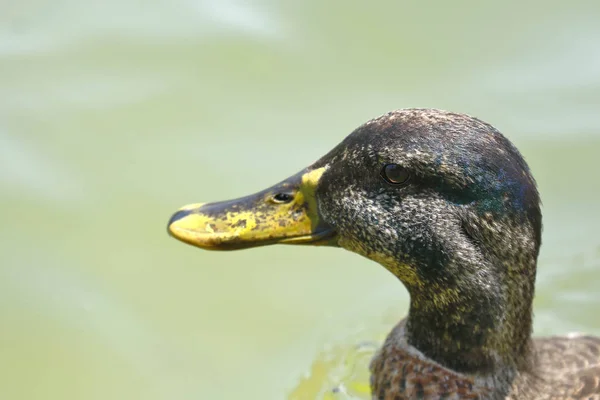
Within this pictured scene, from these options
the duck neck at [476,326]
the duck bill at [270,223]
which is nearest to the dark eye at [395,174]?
the duck bill at [270,223]

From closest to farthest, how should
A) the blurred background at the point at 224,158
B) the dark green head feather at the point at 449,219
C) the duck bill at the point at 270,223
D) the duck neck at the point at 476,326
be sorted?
1. the dark green head feather at the point at 449,219
2. the duck neck at the point at 476,326
3. the duck bill at the point at 270,223
4. the blurred background at the point at 224,158

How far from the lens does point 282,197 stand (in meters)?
3.84

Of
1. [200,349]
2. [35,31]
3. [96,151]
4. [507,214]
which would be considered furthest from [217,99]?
[507,214]

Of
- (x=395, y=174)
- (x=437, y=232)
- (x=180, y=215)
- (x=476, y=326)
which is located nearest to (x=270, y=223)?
(x=180, y=215)

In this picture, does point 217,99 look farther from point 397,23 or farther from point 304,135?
point 397,23

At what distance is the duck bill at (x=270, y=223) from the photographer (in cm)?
379

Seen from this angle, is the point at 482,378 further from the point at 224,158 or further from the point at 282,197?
the point at 224,158

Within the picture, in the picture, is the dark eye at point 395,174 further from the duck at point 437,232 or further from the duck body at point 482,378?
the duck body at point 482,378

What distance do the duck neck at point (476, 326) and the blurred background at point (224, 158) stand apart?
1420 millimetres

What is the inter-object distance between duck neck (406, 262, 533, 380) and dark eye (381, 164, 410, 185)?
0.47 metres

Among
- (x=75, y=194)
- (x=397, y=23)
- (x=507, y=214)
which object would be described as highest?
(x=397, y=23)

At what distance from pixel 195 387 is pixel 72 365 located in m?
0.71

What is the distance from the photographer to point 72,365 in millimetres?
5160

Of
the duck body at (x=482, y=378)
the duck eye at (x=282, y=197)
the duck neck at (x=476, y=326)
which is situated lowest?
the duck body at (x=482, y=378)
